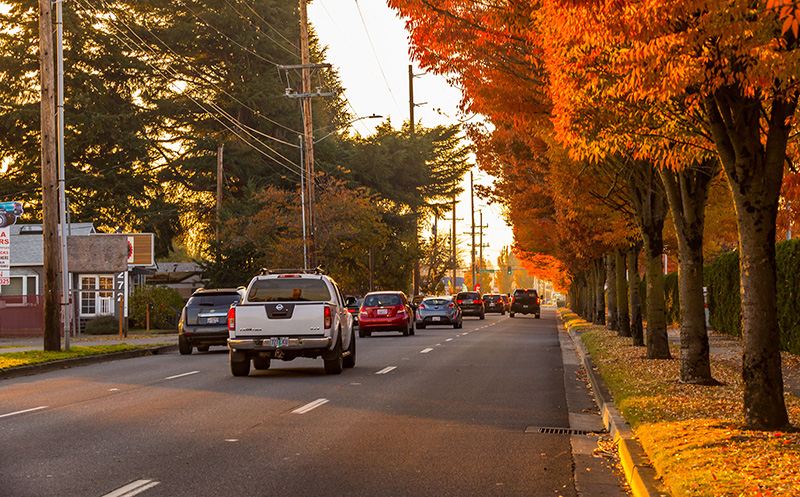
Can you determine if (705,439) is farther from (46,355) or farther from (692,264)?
(46,355)

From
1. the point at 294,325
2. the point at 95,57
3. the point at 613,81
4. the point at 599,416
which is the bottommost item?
the point at 599,416

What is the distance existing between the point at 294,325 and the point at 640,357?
7.13m

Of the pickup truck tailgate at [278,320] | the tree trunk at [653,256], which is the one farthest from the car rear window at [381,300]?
the pickup truck tailgate at [278,320]

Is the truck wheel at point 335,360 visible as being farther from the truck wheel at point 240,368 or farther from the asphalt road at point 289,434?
the truck wheel at point 240,368

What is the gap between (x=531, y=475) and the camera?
877cm

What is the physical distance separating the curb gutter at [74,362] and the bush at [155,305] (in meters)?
13.5

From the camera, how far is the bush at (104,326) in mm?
41031

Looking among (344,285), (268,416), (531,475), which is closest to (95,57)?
(344,285)

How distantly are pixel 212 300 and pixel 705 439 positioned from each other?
19125 mm

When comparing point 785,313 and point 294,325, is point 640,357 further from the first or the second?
point 294,325

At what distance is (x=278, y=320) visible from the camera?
18.2 meters

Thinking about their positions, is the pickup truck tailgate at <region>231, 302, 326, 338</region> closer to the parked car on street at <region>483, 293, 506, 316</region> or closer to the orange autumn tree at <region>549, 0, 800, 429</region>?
the orange autumn tree at <region>549, 0, 800, 429</region>

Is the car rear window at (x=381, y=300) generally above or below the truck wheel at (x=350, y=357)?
above

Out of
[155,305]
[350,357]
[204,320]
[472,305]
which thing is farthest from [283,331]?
[472,305]
